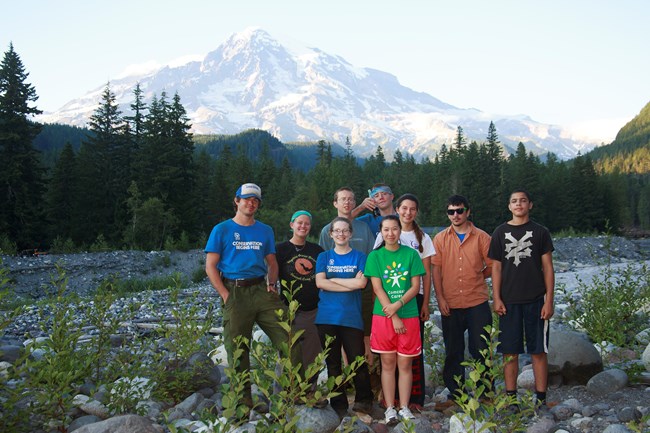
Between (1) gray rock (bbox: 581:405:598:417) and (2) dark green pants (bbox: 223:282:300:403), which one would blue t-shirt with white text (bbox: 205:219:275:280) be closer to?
(2) dark green pants (bbox: 223:282:300:403)

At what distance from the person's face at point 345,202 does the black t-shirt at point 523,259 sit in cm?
155

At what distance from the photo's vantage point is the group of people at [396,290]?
479 cm

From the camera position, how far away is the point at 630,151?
154250mm

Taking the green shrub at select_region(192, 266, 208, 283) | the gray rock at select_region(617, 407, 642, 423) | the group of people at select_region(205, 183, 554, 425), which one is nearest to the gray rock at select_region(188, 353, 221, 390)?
the group of people at select_region(205, 183, 554, 425)

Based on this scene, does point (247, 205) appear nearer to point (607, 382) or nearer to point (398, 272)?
point (398, 272)

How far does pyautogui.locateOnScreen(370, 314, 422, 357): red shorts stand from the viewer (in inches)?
186

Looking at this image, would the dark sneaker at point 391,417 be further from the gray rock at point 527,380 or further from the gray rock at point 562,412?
the gray rock at point 527,380

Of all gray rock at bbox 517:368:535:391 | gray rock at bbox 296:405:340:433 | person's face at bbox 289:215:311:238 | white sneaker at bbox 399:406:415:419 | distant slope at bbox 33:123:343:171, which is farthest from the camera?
distant slope at bbox 33:123:343:171

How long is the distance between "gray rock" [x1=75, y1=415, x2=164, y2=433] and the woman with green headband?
1793mm

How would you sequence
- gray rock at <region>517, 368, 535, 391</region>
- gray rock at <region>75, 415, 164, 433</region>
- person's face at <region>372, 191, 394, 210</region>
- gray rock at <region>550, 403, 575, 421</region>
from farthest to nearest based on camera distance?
1. gray rock at <region>517, 368, 535, 391</region>
2. person's face at <region>372, 191, 394, 210</region>
3. gray rock at <region>550, 403, 575, 421</region>
4. gray rock at <region>75, 415, 164, 433</region>

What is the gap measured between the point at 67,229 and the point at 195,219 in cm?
842

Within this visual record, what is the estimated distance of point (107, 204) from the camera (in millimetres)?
35750

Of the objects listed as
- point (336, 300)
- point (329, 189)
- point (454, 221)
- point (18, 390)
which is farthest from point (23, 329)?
point (329, 189)

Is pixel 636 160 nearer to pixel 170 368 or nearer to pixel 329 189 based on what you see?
pixel 329 189
